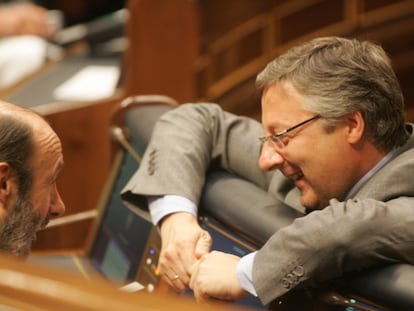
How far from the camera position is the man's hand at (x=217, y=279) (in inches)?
52.2

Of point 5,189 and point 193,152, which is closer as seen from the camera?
point 5,189

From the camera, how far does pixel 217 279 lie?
135 cm

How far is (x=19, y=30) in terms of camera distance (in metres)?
3.87

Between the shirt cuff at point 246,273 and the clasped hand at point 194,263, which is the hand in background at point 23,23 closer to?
the clasped hand at point 194,263

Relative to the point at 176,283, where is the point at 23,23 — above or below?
below

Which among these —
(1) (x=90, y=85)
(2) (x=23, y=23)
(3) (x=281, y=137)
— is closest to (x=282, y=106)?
(3) (x=281, y=137)

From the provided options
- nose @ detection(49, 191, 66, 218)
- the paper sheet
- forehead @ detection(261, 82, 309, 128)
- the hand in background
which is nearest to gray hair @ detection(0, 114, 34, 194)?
nose @ detection(49, 191, 66, 218)

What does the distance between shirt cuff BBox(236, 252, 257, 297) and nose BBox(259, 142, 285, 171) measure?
0.69 feet

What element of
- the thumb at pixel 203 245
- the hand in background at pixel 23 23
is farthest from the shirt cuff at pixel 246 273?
the hand in background at pixel 23 23

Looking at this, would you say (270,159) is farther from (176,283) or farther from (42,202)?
(42,202)

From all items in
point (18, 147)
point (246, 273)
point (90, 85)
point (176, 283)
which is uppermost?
point (18, 147)

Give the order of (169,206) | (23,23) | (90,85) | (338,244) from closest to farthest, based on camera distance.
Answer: (338,244), (169,206), (90,85), (23,23)

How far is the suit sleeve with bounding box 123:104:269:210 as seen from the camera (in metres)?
1.68

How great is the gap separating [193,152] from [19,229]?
519mm
